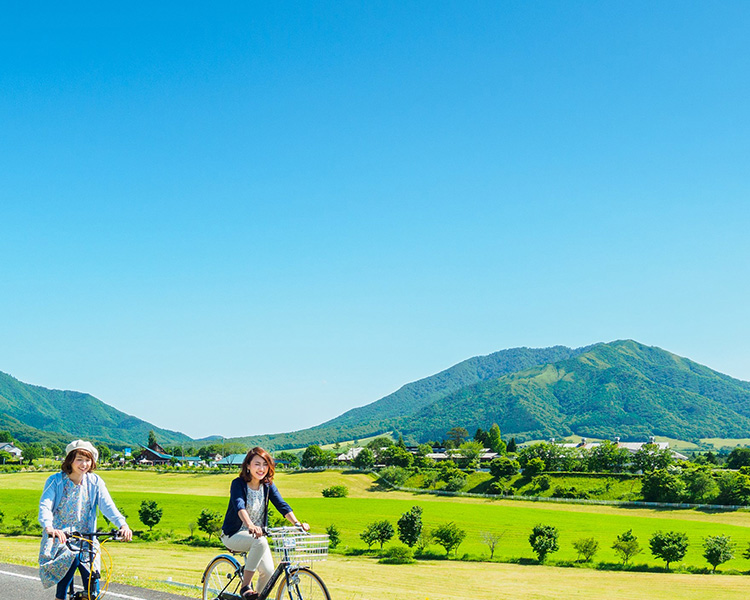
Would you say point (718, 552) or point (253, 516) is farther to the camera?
point (718, 552)

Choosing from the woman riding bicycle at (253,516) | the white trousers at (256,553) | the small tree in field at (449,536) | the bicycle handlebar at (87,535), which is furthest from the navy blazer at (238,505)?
the small tree in field at (449,536)

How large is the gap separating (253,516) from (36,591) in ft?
20.8

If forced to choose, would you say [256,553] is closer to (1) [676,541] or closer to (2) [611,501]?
(1) [676,541]

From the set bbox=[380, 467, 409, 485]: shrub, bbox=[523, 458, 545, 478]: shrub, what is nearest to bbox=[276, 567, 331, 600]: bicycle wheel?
bbox=[523, 458, 545, 478]: shrub

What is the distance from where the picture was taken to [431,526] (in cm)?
7131

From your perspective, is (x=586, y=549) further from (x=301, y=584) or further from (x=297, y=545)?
(x=297, y=545)

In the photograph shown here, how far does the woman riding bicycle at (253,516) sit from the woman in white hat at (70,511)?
1339 mm

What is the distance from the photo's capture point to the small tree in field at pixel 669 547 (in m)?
54.8

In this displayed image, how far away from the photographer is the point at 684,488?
96.8 meters

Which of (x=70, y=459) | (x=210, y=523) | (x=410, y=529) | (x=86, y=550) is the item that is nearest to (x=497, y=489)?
(x=410, y=529)

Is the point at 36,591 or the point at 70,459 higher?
the point at 70,459

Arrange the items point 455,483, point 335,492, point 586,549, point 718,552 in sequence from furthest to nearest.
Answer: point 455,483, point 335,492, point 586,549, point 718,552

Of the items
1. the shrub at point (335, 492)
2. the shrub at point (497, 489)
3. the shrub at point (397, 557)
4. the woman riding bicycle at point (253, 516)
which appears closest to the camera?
the woman riding bicycle at point (253, 516)

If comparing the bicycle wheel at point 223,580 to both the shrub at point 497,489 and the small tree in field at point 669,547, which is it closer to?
the small tree in field at point 669,547
